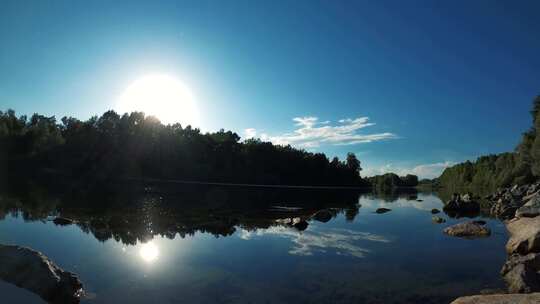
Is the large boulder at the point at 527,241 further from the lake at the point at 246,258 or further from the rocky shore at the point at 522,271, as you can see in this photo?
the lake at the point at 246,258

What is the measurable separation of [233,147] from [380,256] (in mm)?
135140

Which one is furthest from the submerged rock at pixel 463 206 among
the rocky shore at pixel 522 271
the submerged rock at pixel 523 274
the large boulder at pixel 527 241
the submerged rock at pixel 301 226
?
the submerged rock at pixel 523 274

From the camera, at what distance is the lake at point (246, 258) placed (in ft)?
49.4

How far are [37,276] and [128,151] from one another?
117 meters

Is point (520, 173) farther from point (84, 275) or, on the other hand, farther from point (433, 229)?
point (84, 275)

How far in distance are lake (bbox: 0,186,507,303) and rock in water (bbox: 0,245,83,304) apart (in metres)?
0.37

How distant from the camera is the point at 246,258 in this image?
2144 centimetres

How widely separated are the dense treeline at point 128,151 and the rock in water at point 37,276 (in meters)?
96.9

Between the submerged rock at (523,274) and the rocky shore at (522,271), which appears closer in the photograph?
the rocky shore at (522,271)

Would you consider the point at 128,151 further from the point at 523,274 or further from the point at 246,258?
the point at 523,274

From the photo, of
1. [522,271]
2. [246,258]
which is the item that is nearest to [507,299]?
[522,271]

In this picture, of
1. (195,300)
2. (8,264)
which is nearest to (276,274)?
(195,300)

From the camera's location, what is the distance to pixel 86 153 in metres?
115

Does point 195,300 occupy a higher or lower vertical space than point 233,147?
lower
